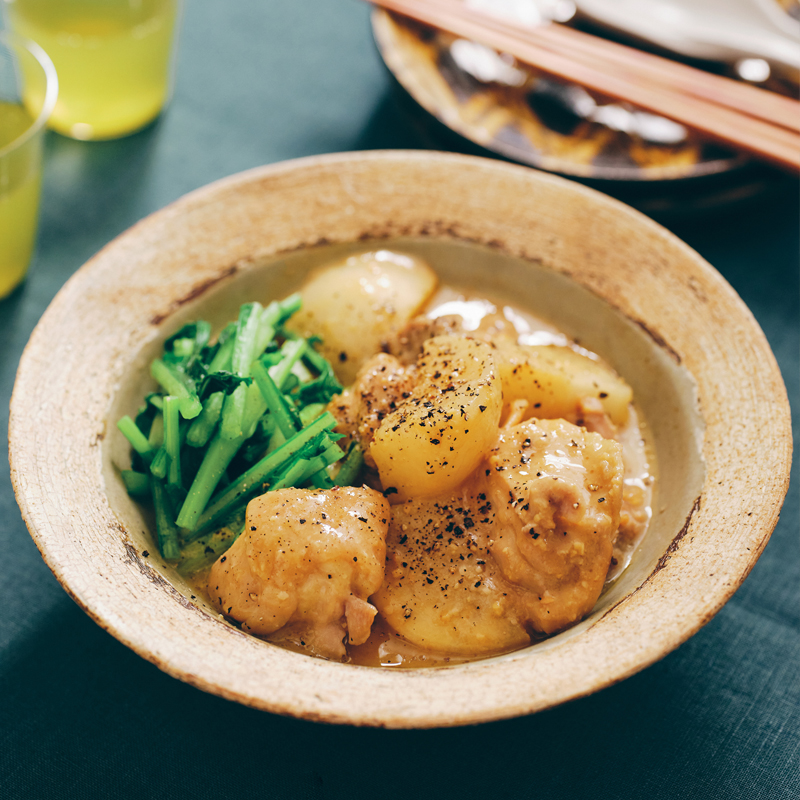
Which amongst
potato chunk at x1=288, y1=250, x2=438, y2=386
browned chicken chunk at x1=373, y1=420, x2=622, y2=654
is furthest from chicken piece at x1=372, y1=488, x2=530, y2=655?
potato chunk at x1=288, y1=250, x2=438, y2=386

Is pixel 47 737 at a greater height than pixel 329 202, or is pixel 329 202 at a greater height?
pixel 329 202

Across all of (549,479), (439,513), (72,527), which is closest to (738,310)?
(549,479)

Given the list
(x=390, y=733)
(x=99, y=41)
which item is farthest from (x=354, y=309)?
(x=99, y=41)

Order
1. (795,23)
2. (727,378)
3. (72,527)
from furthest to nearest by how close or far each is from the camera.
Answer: (795,23) → (727,378) → (72,527)

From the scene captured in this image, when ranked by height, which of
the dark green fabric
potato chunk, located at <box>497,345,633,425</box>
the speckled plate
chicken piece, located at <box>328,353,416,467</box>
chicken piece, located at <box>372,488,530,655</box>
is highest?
the speckled plate

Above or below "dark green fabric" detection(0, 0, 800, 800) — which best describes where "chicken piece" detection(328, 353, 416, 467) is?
above

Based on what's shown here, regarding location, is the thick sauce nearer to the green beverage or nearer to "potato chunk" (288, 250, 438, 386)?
"potato chunk" (288, 250, 438, 386)

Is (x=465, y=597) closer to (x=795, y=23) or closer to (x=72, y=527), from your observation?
(x=72, y=527)
